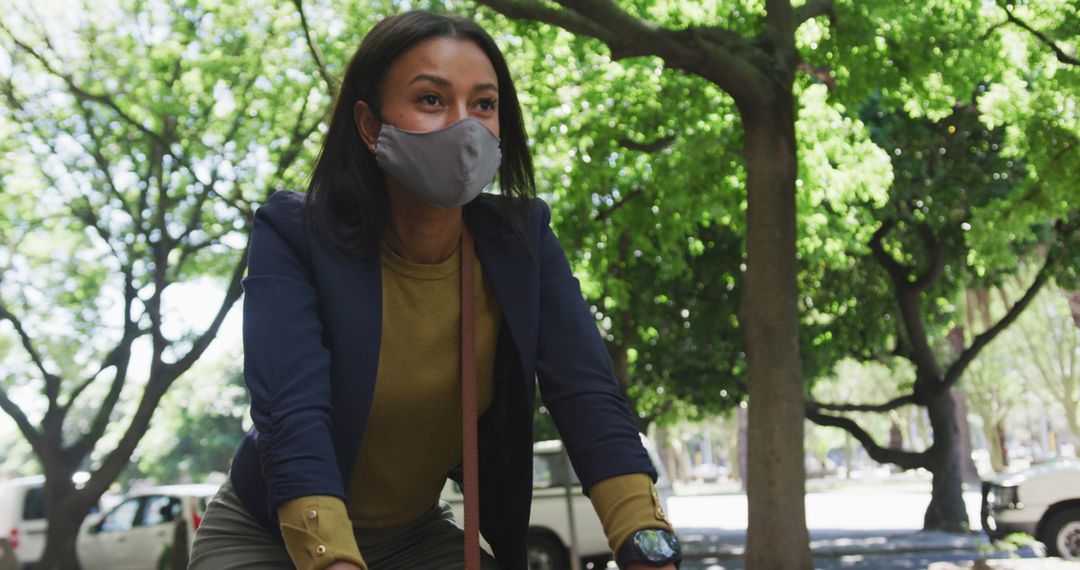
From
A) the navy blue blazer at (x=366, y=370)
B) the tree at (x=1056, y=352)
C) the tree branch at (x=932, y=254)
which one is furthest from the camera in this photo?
the tree at (x=1056, y=352)

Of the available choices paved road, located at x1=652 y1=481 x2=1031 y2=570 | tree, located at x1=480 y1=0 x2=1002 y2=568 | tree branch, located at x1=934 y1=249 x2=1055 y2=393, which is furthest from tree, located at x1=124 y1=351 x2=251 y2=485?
tree, located at x1=480 y1=0 x2=1002 y2=568

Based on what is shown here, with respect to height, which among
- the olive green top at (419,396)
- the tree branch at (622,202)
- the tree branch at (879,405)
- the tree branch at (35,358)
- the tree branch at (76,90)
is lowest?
the olive green top at (419,396)

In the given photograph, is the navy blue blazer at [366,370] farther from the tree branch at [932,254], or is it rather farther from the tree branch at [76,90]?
the tree branch at [932,254]

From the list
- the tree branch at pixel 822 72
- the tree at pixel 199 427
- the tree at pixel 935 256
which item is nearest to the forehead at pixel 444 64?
the tree branch at pixel 822 72

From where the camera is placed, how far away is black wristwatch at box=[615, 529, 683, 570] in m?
1.79

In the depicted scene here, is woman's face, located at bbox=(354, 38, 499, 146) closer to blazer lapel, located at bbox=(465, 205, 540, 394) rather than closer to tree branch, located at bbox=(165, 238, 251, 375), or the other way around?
blazer lapel, located at bbox=(465, 205, 540, 394)

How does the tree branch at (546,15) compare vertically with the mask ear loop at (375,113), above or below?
above

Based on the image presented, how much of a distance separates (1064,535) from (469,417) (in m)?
16.2

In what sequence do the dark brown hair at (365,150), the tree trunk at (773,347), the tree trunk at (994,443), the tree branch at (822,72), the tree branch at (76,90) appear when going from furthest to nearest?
the tree trunk at (994,443)
the tree branch at (76,90)
the tree branch at (822,72)
the tree trunk at (773,347)
the dark brown hair at (365,150)

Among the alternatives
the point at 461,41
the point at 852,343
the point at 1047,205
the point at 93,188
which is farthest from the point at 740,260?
the point at 461,41

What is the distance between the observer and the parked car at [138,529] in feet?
63.5

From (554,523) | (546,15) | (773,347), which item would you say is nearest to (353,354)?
(546,15)

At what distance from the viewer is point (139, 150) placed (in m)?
20.8

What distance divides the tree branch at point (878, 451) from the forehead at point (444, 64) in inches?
920
